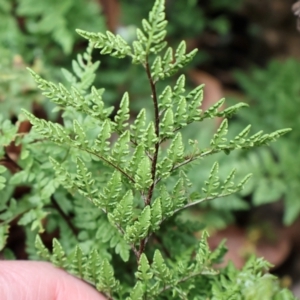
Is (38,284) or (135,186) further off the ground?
(135,186)

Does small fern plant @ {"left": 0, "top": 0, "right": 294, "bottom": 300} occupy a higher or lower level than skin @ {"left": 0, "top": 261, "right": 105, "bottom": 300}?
higher

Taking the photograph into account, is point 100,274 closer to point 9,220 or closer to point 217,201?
point 9,220

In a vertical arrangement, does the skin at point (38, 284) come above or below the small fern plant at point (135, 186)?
below

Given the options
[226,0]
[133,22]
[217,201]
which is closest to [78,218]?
[217,201]
